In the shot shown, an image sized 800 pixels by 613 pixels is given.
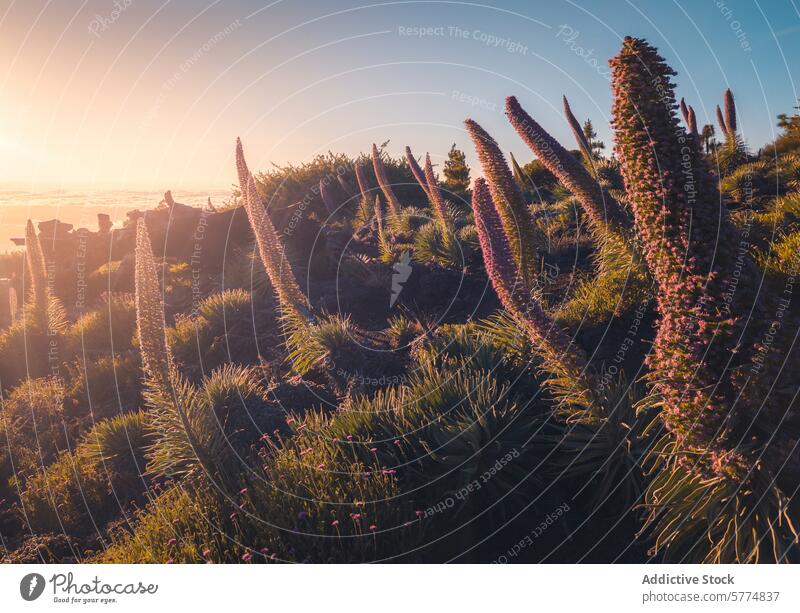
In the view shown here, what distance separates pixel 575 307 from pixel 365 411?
11.8ft

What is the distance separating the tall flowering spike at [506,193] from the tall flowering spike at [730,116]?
14.4m

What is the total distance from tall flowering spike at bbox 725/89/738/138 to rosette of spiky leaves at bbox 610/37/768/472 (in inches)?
651

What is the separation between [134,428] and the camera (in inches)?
309

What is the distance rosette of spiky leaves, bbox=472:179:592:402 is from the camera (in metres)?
4.40

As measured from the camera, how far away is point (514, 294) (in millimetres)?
4367

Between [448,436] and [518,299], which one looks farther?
[448,436]

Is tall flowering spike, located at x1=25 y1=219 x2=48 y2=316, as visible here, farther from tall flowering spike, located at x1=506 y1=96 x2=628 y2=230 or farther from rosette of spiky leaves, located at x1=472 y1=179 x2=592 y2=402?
rosette of spiky leaves, located at x1=472 y1=179 x2=592 y2=402

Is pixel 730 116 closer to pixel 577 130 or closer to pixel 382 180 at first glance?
pixel 577 130

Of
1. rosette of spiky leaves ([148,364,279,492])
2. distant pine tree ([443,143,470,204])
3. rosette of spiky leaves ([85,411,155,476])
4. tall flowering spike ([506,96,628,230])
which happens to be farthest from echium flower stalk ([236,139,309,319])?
distant pine tree ([443,143,470,204])

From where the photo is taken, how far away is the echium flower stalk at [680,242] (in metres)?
2.93

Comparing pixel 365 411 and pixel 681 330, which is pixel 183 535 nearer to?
pixel 365 411

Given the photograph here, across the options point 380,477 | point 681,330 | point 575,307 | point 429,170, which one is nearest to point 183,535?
point 380,477

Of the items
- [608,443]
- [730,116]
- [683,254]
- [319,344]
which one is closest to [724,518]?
[608,443]

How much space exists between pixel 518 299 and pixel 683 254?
156 cm
